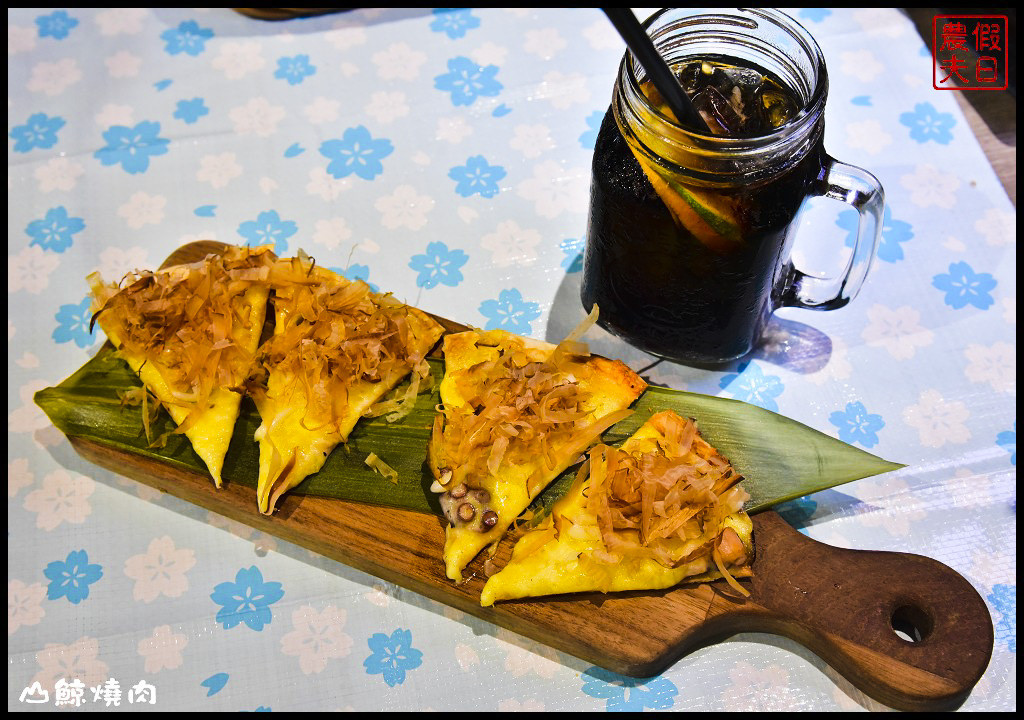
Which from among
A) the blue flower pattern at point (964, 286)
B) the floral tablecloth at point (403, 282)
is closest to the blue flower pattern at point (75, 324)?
the floral tablecloth at point (403, 282)

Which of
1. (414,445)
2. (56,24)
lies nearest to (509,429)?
(414,445)

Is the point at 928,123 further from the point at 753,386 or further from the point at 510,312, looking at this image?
the point at 510,312

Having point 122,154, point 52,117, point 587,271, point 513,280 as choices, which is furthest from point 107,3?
point 587,271

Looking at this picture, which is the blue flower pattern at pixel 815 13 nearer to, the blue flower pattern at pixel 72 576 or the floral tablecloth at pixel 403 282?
the floral tablecloth at pixel 403 282

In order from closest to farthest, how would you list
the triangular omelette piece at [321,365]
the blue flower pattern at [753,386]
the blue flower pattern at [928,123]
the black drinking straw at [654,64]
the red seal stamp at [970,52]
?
the black drinking straw at [654,64], the triangular omelette piece at [321,365], the blue flower pattern at [753,386], the blue flower pattern at [928,123], the red seal stamp at [970,52]

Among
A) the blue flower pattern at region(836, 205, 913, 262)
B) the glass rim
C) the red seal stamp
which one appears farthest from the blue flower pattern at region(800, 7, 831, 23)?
the glass rim
